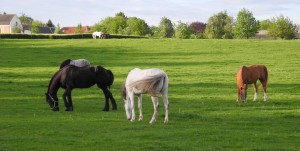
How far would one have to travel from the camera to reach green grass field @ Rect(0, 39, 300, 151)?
13188mm

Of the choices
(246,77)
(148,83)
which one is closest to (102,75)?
(148,83)

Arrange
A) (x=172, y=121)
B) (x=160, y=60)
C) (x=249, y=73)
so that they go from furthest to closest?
(x=160, y=60), (x=249, y=73), (x=172, y=121)

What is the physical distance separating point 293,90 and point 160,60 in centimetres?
1760

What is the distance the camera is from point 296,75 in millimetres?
35062

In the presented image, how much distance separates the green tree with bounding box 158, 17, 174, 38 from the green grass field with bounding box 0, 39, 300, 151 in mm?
65272

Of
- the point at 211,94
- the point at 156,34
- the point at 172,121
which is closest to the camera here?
the point at 172,121

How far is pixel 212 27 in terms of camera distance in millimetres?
120875

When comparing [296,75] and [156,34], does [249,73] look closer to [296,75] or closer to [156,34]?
[296,75]

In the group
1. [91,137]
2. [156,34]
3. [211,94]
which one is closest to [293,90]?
[211,94]

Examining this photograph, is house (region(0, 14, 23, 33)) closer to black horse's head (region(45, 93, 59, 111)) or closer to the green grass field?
the green grass field

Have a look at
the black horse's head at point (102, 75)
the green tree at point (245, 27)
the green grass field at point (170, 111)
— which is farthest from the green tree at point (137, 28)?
the black horse's head at point (102, 75)

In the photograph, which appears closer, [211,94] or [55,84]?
[55,84]

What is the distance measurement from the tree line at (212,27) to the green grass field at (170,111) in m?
45.2

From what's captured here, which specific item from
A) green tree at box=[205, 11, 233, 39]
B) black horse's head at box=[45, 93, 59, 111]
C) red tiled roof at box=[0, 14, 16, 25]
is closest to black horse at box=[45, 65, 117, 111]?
black horse's head at box=[45, 93, 59, 111]
